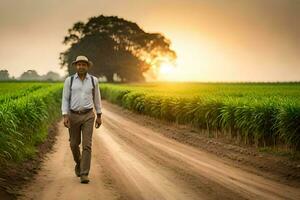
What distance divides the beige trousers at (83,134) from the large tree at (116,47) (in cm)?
8043

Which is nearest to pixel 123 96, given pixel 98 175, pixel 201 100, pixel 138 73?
pixel 201 100

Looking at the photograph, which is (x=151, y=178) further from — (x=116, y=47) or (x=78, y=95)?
(x=116, y=47)

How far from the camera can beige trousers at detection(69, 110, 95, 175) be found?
9867 mm

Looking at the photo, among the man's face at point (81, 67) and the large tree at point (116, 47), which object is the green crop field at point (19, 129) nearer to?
the man's face at point (81, 67)

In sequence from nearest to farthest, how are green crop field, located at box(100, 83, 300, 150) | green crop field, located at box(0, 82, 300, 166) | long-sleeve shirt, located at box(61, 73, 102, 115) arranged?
long-sleeve shirt, located at box(61, 73, 102, 115) < green crop field, located at box(0, 82, 300, 166) < green crop field, located at box(100, 83, 300, 150)

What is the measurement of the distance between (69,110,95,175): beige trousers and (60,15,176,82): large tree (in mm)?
80428

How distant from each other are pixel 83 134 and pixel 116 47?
82968 millimetres

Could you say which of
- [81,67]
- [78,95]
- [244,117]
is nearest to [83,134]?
[78,95]

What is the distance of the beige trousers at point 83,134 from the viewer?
987cm

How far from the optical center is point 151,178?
1038 cm

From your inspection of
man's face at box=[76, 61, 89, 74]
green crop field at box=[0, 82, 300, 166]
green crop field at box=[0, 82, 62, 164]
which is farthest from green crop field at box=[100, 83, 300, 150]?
green crop field at box=[0, 82, 62, 164]

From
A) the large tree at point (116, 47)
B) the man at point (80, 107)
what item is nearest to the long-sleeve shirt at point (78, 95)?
the man at point (80, 107)

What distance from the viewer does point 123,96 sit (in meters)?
38.9

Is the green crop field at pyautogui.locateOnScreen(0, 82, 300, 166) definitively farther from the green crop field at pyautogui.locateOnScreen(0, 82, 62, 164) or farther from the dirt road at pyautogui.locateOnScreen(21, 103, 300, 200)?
the dirt road at pyautogui.locateOnScreen(21, 103, 300, 200)
